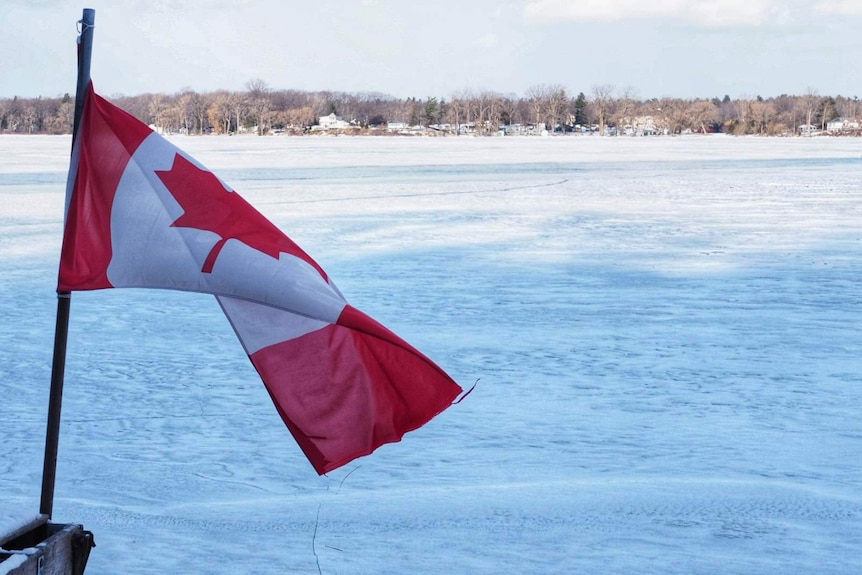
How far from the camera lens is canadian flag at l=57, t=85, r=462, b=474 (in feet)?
8.88

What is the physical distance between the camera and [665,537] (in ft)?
12.2

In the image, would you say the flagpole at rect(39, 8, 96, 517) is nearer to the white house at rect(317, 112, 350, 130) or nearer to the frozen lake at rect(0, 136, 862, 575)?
the frozen lake at rect(0, 136, 862, 575)

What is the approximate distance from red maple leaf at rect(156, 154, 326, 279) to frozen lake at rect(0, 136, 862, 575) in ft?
3.94

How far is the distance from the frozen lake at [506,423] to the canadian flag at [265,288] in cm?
91

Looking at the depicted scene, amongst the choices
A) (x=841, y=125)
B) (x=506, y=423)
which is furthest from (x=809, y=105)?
(x=506, y=423)

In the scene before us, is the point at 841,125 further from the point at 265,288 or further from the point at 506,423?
the point at 265,288

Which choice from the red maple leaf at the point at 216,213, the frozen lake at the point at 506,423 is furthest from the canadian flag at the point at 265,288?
the frozen lake at the point at 506,423

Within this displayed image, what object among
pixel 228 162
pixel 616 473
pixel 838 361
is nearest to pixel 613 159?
pixel 228 162

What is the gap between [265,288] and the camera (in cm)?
271

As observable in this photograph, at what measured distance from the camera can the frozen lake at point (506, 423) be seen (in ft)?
12.0

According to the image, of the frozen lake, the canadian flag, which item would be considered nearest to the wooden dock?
the canadian flag

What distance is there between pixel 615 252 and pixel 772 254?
1.60 metres

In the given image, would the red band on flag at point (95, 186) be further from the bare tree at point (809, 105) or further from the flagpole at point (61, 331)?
the bare tree at point (809, 105)

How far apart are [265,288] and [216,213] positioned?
0.24m
